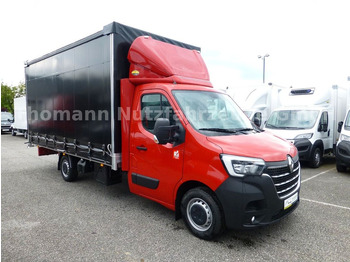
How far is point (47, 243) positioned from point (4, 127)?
27.0 metres

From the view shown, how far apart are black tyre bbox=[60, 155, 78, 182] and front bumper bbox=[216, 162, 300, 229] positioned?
15.0 feet

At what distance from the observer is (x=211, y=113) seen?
4234 mm

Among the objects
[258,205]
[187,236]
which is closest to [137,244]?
[187,236]

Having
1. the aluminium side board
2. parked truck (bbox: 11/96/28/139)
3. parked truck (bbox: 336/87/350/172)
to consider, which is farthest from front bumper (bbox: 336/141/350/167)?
parked truck (bbox: 11/96/28/139)

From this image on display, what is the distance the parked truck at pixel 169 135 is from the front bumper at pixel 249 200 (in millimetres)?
13

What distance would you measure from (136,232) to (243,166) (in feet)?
6.47

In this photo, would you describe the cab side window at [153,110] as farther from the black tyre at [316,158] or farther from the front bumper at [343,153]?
the black tyre at [316,158]

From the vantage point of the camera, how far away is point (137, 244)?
12.1 feet

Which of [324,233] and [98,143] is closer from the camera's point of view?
[324,233]

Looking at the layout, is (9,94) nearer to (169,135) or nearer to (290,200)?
(169,135)

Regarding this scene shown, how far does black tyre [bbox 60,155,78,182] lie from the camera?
677 cm

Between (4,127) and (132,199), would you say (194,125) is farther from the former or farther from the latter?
(4,127)

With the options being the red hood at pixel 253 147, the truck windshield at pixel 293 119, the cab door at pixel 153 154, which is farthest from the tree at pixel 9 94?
the red hood at pixel 253 147

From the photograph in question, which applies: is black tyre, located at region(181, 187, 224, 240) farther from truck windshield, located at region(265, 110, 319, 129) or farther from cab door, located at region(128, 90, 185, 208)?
truck windshield, located at region(265, 110, 319, 129)
